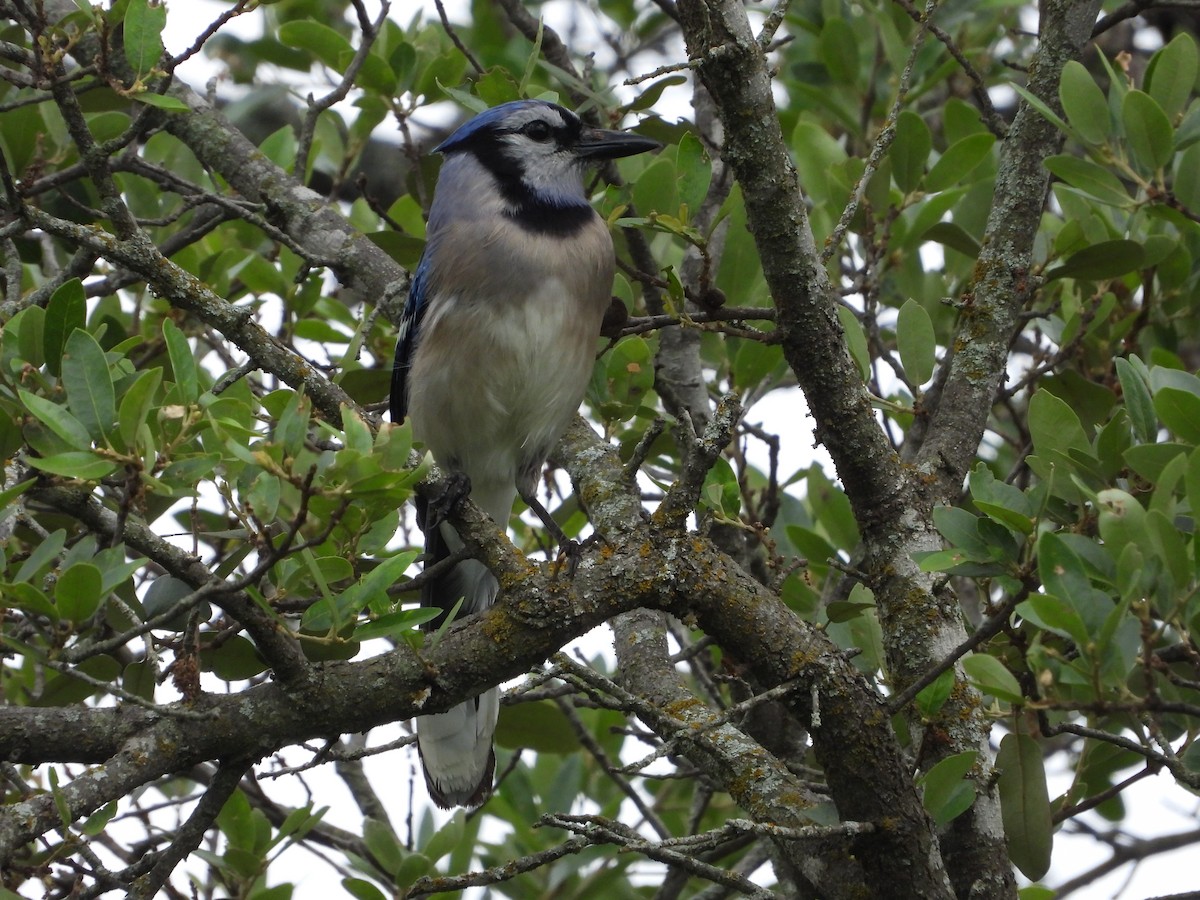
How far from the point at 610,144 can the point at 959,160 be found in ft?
3.35

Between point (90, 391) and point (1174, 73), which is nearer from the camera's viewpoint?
point (90, 391)

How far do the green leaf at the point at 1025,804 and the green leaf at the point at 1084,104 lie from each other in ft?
4.04

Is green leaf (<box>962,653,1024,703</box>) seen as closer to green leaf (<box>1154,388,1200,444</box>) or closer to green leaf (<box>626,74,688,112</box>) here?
green leaf (<box>1154,388,1200,444</box>)

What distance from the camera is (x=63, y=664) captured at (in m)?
2.15

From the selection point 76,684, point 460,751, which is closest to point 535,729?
point 460,751

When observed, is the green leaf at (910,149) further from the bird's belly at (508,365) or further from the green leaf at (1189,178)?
the bird's belly at (508,365)

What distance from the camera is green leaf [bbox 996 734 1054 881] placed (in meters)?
2.62

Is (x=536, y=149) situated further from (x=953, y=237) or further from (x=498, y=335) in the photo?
(x=953, y=237)

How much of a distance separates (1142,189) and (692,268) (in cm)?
138

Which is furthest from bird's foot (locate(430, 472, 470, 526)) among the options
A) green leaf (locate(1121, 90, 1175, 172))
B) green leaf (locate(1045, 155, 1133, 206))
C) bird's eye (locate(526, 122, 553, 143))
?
bird's eye (locate(526, 122, 553, 143))

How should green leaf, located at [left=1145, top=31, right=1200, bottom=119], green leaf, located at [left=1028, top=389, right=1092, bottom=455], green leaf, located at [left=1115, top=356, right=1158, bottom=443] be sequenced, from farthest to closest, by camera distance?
green leaf, located at [left=1145, top=31, right=1200, bottom=119] → green leaf, located at [left=1028, top=389, right=1092, bottom=455] → green leaf, located at [left=1115, top=356, right=1158, bottom=443]

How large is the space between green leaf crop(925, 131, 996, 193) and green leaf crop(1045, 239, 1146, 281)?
1.39 feet

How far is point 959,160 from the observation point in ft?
11.6

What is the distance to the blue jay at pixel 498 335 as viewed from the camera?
3.72m
